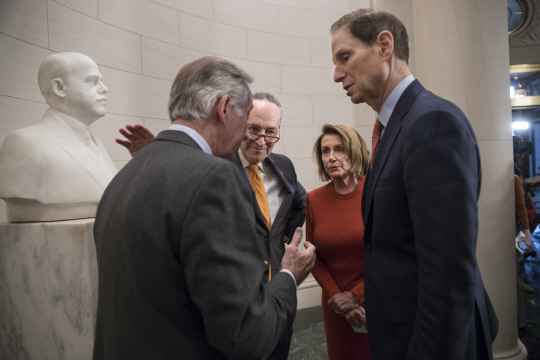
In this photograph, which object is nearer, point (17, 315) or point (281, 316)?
point (281, 316)

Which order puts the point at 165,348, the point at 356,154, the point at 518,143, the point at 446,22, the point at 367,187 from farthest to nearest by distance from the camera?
the point at 518,143 < the point at 446,22 < the point at 356,154 < the point at 367,187 < the point at 165,348

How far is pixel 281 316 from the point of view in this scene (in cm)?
116

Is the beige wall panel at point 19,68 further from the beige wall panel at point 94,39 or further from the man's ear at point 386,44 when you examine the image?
the man's ear at point 386,44

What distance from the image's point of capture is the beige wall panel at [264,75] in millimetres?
4707

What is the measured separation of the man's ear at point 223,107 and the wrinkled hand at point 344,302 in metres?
1.40

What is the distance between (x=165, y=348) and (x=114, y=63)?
127 inches

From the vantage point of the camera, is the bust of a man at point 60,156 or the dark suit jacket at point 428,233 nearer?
the dark suit jacket at point 428,233

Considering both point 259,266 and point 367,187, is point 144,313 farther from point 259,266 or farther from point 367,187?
point 367,187

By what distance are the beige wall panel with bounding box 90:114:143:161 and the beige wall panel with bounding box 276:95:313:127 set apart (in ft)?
6.65

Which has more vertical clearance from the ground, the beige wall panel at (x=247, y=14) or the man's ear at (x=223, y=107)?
the beige wall panel at (x=247, y=14)

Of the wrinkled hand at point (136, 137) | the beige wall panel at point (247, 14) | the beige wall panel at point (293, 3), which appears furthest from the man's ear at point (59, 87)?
the beige wall panel at point (293, 3)

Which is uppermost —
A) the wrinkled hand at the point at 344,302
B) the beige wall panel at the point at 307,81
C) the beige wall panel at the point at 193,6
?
the beige wall panel at the point at 193,6

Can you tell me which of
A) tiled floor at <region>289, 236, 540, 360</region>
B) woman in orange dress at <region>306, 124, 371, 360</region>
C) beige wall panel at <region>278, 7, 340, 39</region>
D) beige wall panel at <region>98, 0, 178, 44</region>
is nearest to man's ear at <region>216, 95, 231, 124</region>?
woman in orange dress at <region>306, 124, 371, 360</region>

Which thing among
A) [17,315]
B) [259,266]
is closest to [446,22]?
[259,266]
